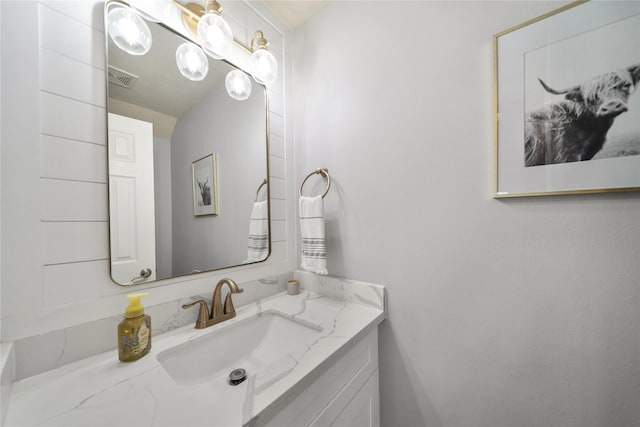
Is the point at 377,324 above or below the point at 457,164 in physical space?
below

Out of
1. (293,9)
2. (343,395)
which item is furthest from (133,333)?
(293,9)

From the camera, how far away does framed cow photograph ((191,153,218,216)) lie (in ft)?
3.03

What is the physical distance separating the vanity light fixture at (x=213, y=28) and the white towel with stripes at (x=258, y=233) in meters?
0.64

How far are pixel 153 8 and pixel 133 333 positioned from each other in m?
1.03

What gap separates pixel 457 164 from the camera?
31.7 inches

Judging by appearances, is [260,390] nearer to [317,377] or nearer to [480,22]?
[317,377]

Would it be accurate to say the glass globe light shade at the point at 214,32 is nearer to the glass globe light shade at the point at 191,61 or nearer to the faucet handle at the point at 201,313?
the glass globe light shade at the point at 191,61

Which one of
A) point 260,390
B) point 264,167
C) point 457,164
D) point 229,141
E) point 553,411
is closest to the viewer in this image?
point 260,390

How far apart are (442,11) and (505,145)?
0.54m

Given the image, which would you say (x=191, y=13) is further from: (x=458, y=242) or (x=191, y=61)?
(x=458, y=242)

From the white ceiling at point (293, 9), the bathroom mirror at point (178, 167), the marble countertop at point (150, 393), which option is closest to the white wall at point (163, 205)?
the bathroom mirror at point (178, 167)

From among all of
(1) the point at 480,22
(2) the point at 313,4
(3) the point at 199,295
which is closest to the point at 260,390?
(3) the point at 199,295

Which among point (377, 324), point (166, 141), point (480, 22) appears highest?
point (480, 22)

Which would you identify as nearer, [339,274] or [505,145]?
[505,145]
